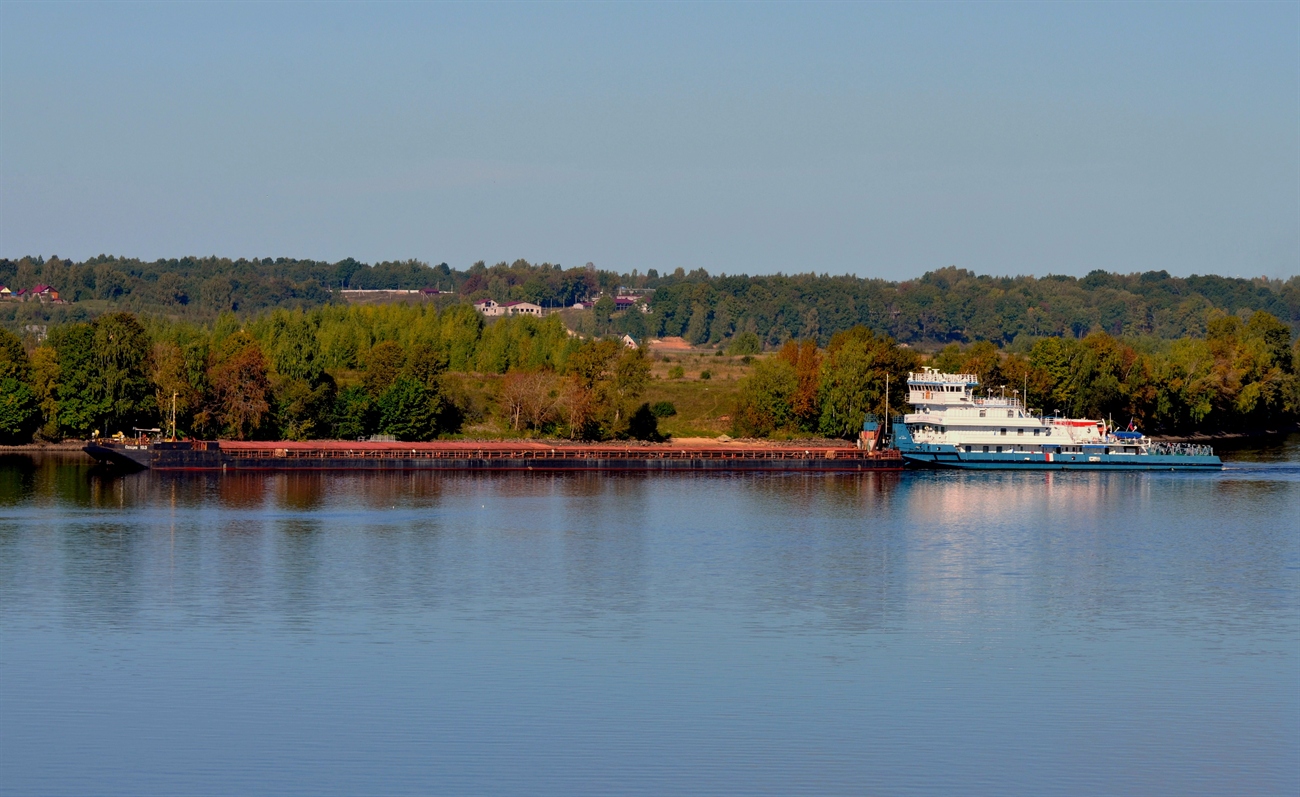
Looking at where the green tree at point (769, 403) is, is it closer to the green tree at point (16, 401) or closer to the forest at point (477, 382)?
the forest at point (477, 382)

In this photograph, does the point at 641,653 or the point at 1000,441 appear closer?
the point at 641,653

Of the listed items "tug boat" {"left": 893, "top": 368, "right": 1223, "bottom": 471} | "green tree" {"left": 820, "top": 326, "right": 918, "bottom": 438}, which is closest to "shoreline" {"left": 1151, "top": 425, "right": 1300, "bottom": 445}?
"green tree" {"left": 820, "top": 326, "right": 918, "bottom": 438}

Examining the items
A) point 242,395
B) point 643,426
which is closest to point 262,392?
point 242,395

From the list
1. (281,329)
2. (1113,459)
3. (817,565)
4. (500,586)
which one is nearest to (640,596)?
(500,586)

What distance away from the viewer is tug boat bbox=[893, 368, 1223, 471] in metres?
93.0

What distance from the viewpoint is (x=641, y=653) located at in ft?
111

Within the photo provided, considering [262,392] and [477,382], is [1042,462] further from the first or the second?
[262,392]

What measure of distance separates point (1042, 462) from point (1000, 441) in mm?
2934

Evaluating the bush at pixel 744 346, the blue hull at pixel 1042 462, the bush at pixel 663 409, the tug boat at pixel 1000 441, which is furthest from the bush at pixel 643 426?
the bush at pixel 744 346

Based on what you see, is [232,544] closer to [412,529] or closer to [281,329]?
[412,529]

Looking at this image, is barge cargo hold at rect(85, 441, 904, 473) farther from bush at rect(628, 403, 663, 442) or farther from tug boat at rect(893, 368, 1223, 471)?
bush at rect(628, 403, 663, 442)

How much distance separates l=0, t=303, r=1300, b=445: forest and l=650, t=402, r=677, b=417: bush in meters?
0.16

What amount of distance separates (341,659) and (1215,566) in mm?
30758

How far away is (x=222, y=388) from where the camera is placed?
327 feet
